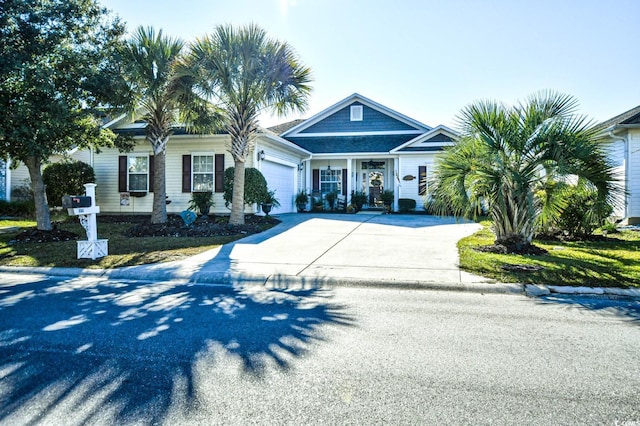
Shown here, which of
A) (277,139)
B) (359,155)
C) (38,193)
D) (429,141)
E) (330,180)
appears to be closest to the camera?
(38,193)

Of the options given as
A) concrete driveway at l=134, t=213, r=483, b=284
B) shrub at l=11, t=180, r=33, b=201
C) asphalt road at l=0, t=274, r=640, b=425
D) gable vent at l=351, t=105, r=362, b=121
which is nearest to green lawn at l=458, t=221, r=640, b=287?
concrete driveway at l=134, t=213, r=483, b=284

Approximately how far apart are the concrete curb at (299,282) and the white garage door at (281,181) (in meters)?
9.90

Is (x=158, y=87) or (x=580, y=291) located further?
(x=158, y=87)

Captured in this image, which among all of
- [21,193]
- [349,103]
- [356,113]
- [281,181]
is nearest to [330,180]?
[281,181]

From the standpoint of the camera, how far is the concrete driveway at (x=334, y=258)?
6.62 meters

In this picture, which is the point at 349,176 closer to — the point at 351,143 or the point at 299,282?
the point at 351,143

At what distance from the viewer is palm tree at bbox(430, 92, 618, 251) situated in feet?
24.4

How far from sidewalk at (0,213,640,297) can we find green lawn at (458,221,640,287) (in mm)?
293

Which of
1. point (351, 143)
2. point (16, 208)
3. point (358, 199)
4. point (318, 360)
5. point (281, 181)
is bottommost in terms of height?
point (318, 360)

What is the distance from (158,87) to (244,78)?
106 inches

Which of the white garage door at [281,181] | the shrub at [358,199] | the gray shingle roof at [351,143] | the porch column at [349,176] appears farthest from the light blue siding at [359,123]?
the shrub at [358,199]

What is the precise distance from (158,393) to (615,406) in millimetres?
3018

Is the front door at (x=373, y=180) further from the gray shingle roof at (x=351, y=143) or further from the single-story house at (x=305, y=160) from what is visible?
the gray shingle roof at (x=351, y=143)

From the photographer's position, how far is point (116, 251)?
355 inches
